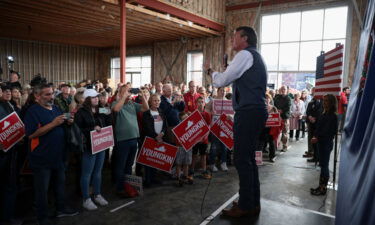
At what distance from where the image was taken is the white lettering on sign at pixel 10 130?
2.90 m

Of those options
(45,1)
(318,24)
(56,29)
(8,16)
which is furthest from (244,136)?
(56,29)

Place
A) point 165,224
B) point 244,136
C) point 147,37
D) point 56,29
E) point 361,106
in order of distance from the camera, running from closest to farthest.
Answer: point 361,106 → point 244,136 → point 165,224 → point 56,29 → point 147,37

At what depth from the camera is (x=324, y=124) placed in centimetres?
418

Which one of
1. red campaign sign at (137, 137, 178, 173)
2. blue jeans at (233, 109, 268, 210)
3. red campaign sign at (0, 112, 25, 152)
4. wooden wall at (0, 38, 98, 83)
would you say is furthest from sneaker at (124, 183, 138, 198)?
wooden wall at (0, 38, 98, 83)

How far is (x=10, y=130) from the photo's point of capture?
3.00 meters

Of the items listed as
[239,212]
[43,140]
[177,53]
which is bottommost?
[239,212]

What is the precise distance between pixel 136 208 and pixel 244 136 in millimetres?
1828

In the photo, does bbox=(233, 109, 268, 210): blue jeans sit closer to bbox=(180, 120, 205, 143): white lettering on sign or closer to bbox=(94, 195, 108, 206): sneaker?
bbox=(180, 120, 205, 143): white lettering on sign

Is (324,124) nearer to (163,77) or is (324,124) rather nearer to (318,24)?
(318,24)

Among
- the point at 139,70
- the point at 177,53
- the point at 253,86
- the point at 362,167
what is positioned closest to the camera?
the point at 362,167

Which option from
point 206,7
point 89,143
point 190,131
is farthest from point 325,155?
point 206,7

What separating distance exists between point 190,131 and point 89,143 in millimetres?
1661

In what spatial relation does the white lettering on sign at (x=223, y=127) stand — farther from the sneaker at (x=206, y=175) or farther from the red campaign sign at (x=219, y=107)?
the sneaker at (x=206, y=175)

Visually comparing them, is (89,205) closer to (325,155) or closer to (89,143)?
(89,143)
